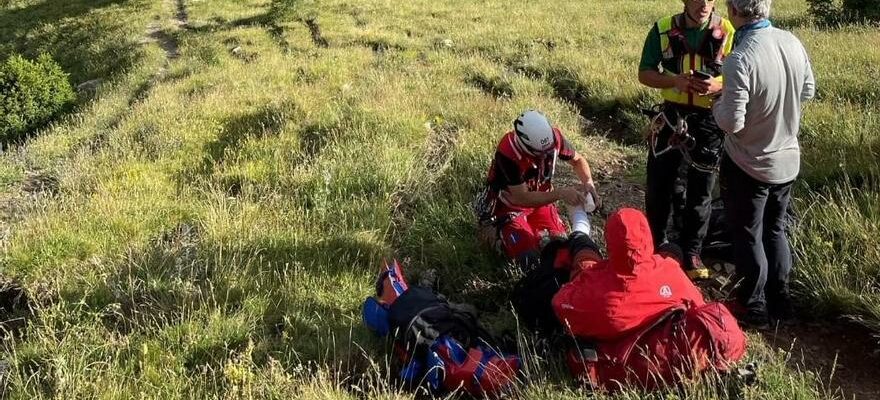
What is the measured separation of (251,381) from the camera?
3.51 metres

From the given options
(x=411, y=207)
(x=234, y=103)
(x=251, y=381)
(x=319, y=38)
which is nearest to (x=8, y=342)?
(x=251, y=381)

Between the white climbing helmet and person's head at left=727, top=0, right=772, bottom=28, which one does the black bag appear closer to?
the white climbing helmet

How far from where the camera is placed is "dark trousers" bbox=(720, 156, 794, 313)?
12.3ft

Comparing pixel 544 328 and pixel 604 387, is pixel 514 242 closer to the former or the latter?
pixel 544 328

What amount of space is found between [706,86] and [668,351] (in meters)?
1.89

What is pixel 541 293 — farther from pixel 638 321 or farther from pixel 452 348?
pixel 638 321

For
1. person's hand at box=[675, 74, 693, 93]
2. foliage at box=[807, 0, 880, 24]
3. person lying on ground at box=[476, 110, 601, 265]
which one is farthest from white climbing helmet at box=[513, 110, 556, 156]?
foliage at box=[807, 0, 880, 24]

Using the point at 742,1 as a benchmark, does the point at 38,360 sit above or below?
below

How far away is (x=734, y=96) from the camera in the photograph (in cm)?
350

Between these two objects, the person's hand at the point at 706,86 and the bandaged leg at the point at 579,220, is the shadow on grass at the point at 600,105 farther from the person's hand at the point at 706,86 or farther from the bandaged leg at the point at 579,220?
the bandaged leg at the point at 579,220

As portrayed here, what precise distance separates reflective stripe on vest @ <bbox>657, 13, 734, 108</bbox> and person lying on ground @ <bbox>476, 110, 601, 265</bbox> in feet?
2.63

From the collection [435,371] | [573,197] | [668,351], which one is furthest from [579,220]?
[435,371]

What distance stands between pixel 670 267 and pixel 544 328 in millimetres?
879

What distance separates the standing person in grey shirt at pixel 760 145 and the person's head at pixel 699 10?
0.77m
